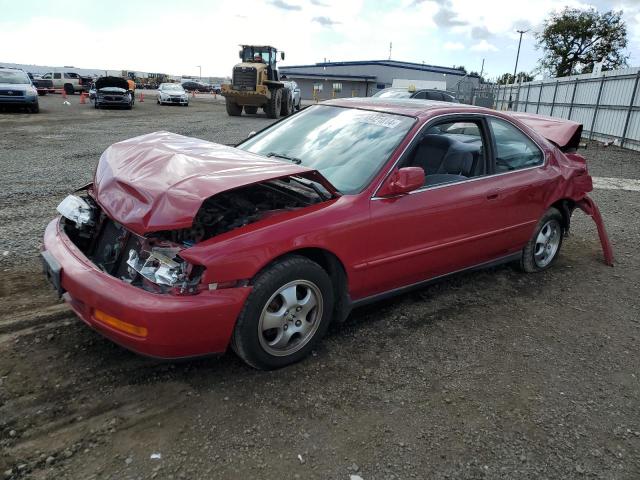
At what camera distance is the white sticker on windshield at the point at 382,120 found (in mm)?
3584

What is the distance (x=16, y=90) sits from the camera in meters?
18.5

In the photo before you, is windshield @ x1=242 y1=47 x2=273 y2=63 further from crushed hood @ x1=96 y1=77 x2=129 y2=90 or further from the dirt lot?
the dirt lot

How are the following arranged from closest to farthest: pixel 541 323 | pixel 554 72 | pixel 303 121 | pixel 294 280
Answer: pixel 294 280, pixel 541 323, pixel 303 121, pixel 554 72

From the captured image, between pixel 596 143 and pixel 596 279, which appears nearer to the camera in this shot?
pixel 596 279

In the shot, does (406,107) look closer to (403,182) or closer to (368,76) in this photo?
(403,182)

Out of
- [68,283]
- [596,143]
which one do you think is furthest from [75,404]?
[596,143]

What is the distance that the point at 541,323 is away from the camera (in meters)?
3.74

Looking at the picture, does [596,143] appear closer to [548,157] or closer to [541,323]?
[548,157]

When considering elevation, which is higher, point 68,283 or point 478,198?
point 478,198

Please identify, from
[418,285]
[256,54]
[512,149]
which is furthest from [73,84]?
[418,285]

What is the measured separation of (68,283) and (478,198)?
9.45 feet

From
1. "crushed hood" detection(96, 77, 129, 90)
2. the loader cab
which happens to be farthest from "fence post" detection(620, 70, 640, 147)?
"crushed hood" detection(96, 77, 129, 90)

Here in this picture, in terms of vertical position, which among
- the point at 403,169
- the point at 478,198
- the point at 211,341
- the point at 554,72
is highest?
the point at 554,72

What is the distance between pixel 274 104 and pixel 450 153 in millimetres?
19074
